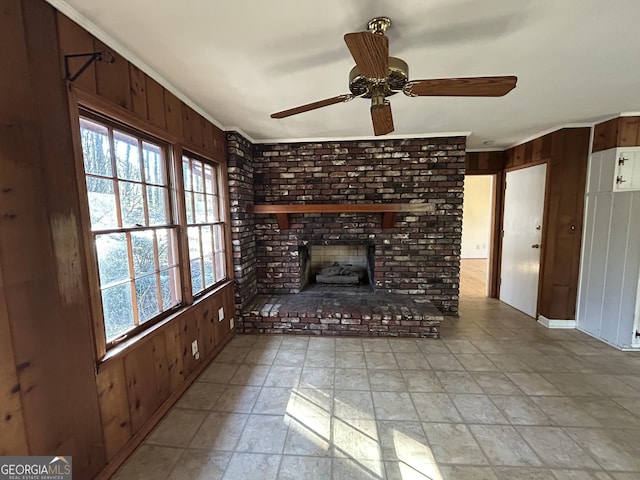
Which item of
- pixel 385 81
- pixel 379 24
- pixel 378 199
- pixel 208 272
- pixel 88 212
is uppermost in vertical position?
pixel 379 24

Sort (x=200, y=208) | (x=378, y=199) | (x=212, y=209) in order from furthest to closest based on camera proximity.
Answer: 1. (x=378, y=199)
2. (x=212, y=209)
3. (x=200, y=208)

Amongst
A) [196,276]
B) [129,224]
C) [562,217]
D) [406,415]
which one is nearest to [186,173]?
[129,224]

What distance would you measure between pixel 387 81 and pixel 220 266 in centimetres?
231

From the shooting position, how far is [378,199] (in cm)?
338

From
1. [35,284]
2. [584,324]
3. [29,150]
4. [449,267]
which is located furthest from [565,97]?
[35,284]

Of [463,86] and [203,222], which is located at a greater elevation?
[463,86]

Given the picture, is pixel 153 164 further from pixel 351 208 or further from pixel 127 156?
pixel 351 208

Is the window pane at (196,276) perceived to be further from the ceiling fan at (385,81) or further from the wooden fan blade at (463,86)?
the wooden fan blade at (463,86)

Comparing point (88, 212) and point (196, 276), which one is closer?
point (88, 212)

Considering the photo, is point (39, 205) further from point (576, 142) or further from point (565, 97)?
point (576, 142)

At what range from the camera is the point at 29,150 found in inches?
41.6

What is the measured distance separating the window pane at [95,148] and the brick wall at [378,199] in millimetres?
2023

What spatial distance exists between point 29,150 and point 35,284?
53 cm

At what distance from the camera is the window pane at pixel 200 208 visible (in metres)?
2.44
